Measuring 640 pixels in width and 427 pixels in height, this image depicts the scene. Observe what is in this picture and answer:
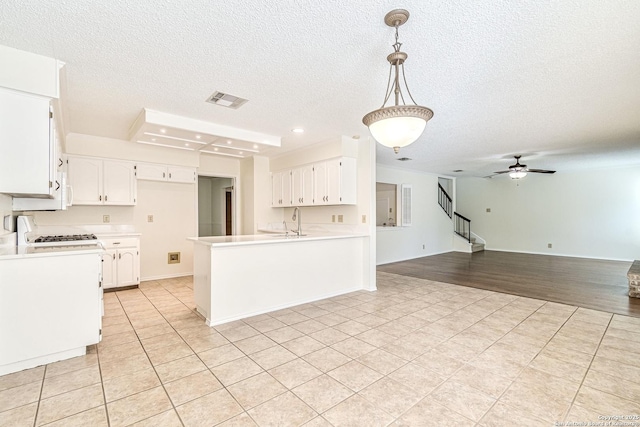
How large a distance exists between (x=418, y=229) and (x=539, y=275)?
305cm

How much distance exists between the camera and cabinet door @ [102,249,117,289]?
4.50m

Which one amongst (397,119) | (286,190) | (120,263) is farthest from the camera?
(286,190)

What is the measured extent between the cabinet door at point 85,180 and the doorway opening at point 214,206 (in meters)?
3.39

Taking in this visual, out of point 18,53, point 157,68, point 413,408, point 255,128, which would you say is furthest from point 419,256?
point 18,53

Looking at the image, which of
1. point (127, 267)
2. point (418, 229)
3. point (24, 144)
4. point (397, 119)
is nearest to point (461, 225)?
point (418, 229)

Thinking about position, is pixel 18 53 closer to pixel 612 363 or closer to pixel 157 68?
pixel 157 68

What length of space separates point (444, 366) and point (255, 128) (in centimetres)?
359

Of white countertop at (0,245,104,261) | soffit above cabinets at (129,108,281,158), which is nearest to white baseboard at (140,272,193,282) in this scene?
soffit above cabinets at (129,108,281,158)

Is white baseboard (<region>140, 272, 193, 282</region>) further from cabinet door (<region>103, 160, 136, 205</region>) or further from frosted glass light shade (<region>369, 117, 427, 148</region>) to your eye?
frosted glass light shade (<region>369, 117, 427, 148</region>)

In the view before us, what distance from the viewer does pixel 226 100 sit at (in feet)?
10.5

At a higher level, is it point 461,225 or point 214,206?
point 214,206

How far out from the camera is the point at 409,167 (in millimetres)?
7793

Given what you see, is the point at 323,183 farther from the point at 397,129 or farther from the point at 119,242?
the point at 119,242

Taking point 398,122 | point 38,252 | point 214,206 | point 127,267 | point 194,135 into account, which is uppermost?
point 194,135
